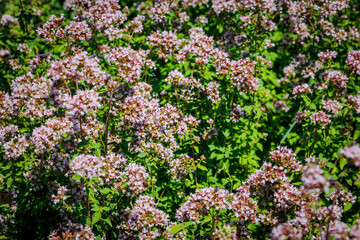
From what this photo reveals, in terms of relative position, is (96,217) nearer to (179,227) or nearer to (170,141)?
(179,227)

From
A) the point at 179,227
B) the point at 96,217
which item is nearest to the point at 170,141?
the point at 179,227

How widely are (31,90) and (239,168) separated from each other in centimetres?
469

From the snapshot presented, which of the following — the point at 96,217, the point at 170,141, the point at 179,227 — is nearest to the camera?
the point at 96,217

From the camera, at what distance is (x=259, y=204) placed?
4566 millimetres

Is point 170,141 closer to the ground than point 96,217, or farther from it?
farther from it

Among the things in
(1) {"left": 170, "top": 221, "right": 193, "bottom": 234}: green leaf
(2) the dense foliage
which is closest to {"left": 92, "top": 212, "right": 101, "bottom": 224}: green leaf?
(2) the dense foliage

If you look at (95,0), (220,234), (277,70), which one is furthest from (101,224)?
(277,70)

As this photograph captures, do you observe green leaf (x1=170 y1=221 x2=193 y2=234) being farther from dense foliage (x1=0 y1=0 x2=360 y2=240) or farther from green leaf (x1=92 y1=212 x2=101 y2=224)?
green leaf (x1=92 y1=212 x2=101 y2=224)

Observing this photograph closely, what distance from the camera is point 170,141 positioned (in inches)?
193

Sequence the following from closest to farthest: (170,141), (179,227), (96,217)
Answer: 1. (96,217)
2. (179,227)
3. (170,141)

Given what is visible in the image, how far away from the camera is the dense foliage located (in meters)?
4.03

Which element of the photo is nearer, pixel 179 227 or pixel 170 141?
pixel 179 227

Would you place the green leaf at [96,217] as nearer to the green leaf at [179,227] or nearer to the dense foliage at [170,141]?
the dense foliage at [170,141]

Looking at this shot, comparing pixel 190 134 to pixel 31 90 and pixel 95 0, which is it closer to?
pixel 31 90
